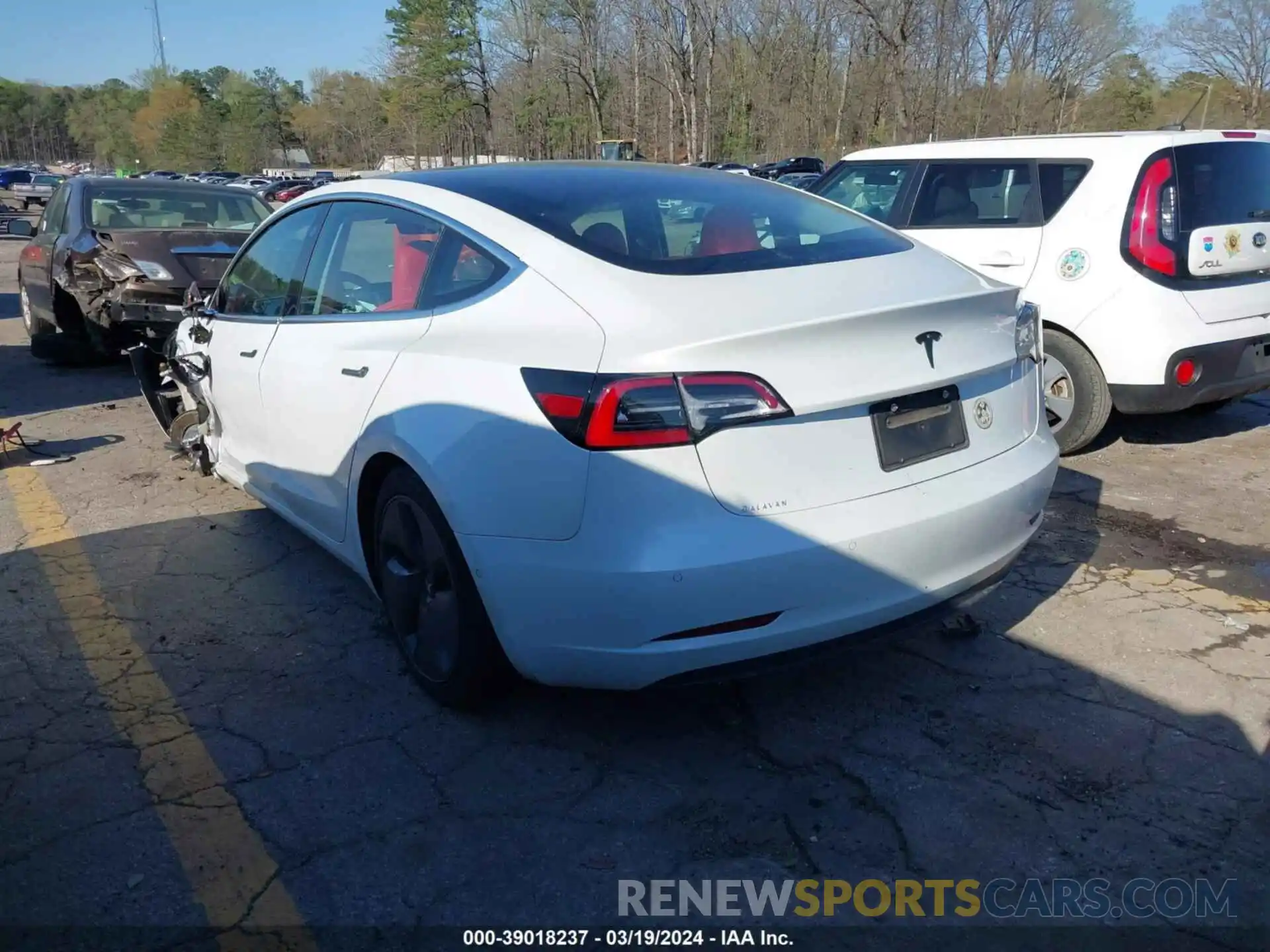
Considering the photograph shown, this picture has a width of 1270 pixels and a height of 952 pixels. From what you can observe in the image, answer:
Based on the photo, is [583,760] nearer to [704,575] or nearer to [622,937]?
[622,937]

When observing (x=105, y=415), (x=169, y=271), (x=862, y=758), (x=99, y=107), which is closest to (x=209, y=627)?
(x=862, y=758)

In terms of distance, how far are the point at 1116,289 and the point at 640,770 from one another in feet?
12.8

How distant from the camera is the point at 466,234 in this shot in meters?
3.06

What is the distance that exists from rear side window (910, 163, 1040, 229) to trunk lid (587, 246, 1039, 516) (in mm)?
3299

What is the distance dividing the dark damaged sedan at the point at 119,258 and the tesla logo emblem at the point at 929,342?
576 cm

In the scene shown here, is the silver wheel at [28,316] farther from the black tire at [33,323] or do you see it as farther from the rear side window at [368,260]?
the rear side window at [368,260]

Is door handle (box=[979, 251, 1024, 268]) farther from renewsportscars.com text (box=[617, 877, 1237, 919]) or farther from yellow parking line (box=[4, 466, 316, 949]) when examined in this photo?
yellow parking line (box=[4, 466, 316, 949])

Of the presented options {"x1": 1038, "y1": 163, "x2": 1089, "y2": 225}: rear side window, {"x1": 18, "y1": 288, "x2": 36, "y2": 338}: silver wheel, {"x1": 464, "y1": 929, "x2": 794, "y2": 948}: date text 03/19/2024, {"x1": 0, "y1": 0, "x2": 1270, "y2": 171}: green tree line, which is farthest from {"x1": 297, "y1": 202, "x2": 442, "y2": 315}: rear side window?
{"x1": 0, "y1": 0, "x2": 1270, "y2": 171}: green tree line

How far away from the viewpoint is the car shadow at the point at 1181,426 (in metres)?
6.07

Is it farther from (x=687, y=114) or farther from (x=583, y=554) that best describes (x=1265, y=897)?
(x=687, y=114)

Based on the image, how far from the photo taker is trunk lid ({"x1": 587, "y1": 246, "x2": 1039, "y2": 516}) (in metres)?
2.44

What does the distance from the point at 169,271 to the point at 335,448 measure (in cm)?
532

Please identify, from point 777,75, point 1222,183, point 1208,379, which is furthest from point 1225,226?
point 777,75

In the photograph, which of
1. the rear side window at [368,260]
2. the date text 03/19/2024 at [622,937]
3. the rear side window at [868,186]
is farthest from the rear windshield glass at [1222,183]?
the date text 03/19/2024 at [622,937]
